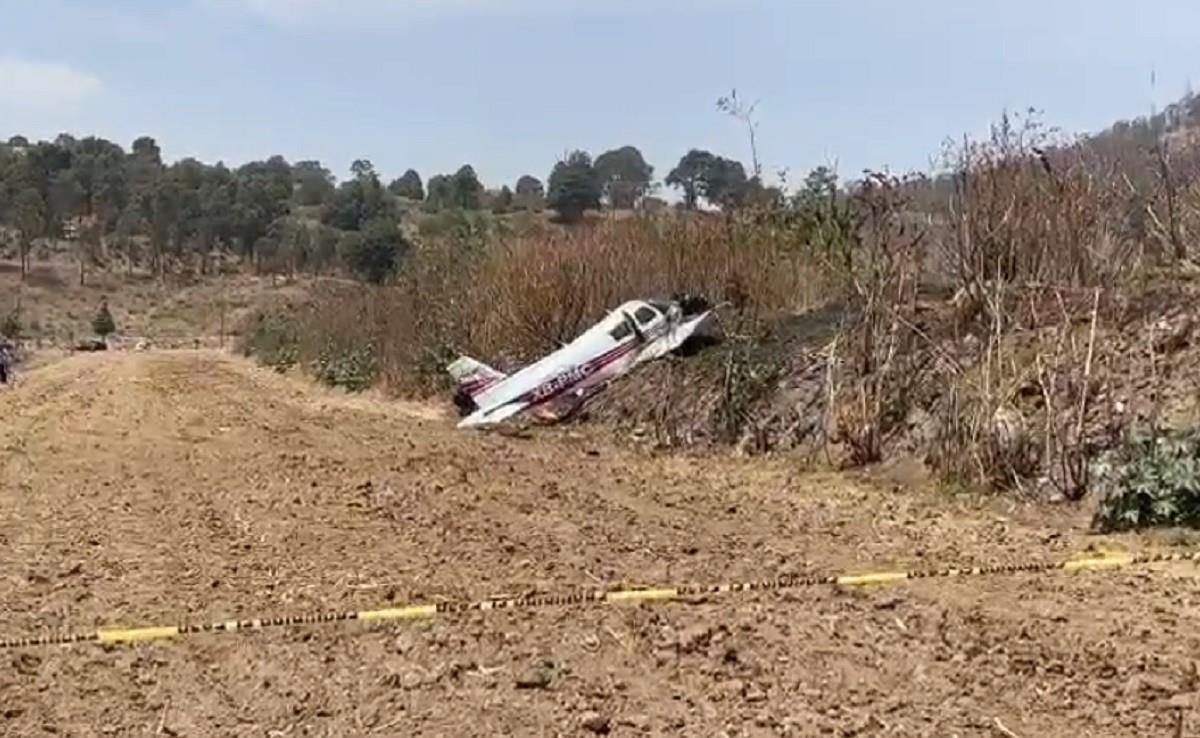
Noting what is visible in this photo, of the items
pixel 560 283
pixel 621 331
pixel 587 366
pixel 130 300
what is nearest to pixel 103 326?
pixel 130 300

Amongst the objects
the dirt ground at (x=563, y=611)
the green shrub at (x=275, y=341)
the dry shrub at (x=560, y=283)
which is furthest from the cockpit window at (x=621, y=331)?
the green shrub at (x=275, y=341)

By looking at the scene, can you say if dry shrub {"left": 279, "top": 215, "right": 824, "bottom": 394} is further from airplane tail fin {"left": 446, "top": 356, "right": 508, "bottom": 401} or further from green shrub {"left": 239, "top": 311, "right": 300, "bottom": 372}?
green shrub {"left": 239, "top": 311, "right": 300, "bottom": 372}

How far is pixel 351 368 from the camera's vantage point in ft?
82.1

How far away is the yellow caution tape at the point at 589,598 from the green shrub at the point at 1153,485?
0.64 m

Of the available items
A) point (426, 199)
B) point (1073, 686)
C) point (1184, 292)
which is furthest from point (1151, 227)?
point (426, 199)

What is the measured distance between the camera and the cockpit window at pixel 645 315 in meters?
16.0

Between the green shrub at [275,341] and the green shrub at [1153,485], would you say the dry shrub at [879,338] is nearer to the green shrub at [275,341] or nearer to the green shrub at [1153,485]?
the green shrub at [1153,485]

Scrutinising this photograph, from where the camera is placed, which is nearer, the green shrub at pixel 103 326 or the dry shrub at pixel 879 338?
the dry shrub at pixel 879 338

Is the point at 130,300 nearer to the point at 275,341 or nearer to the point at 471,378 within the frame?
the point at 275,341

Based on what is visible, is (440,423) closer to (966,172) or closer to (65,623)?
(966,172)

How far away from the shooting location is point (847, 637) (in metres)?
5.66

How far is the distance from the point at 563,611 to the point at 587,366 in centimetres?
997

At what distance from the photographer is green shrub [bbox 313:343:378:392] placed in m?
24.2

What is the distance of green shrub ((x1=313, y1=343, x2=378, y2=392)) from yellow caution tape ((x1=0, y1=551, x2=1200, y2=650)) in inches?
697
